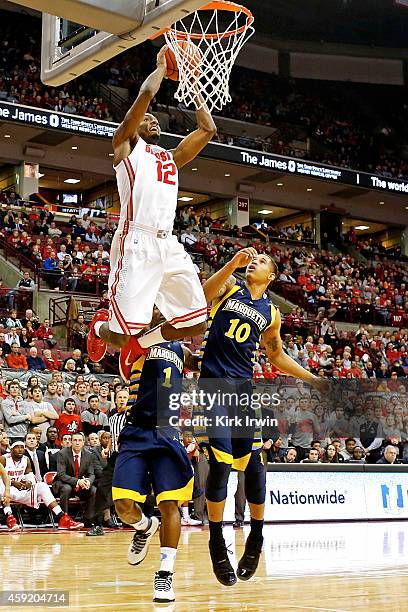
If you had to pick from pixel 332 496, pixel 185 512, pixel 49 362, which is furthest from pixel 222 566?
pixel 49 362

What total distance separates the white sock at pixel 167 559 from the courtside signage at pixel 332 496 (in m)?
8.09

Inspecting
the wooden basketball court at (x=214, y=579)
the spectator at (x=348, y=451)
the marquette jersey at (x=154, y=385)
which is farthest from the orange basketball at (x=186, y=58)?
the spectator at (x=348, y=451)

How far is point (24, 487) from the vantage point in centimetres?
1215

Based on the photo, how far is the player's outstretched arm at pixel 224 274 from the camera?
640 cm

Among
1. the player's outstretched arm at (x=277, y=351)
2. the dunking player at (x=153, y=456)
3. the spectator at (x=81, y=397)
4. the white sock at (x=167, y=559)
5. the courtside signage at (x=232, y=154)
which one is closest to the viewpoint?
the white sock at (x=167, y=559)

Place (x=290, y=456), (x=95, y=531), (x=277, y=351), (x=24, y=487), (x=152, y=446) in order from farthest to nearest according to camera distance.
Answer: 1. (x=290, y=456)
2. (x=24, y=487)
3. (x=95, y=531)
4. (x=277, y=351)
5. (x=152, y=446)

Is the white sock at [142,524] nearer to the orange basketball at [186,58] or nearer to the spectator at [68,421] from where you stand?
the orange basketball at [186,58]

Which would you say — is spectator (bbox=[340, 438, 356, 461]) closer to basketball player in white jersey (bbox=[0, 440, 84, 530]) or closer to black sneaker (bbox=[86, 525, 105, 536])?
black sneaker (bbox=[86, 525, 105, 536])

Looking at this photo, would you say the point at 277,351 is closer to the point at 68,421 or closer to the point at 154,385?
the point at 154,385

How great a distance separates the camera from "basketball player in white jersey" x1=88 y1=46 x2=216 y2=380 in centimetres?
583

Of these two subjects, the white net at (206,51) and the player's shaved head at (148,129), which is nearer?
the player's shaved head at (148,129)

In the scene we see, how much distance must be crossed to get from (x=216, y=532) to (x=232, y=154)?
73.0 ft

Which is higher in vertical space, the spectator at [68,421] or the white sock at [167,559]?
the spectator at [68,421]

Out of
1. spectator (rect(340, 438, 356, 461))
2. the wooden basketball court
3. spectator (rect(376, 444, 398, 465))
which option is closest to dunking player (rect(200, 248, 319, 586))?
the wooden basketball court
